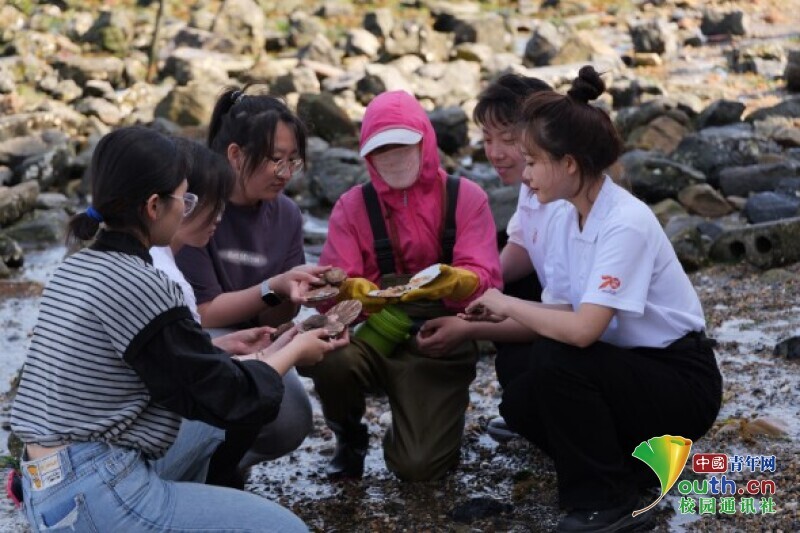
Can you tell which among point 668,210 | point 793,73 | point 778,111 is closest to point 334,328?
Result: point 668,210

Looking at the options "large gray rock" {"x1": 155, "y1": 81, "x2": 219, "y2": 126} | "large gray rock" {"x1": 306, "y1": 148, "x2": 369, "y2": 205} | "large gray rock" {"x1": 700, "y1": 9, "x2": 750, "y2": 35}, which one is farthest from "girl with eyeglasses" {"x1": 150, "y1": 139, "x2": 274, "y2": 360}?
"large gray rock" {"x1": 700, "y1": 9, "x2": 750, "y2": 35}

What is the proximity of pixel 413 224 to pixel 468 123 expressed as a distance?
1008 cm

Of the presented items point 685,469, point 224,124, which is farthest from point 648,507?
point 224,124

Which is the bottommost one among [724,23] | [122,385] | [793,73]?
[724,23]

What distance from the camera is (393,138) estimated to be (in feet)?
12.5

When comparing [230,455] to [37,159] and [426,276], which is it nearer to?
[426,276]

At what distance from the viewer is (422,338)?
386 centimetres

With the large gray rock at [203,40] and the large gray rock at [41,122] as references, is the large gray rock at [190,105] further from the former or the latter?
the large gray rock at [203,40]

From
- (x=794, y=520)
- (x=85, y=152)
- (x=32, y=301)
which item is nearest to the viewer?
(x=794, y=520)

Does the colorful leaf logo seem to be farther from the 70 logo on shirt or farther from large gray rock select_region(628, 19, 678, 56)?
large gray rock select_region(628, 19, 678, 56)

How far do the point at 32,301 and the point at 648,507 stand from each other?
5.18 meters

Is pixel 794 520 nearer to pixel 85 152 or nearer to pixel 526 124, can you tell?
pixel 526 124

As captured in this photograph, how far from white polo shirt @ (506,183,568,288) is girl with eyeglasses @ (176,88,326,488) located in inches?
31.2

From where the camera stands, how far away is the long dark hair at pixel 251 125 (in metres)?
3.85
